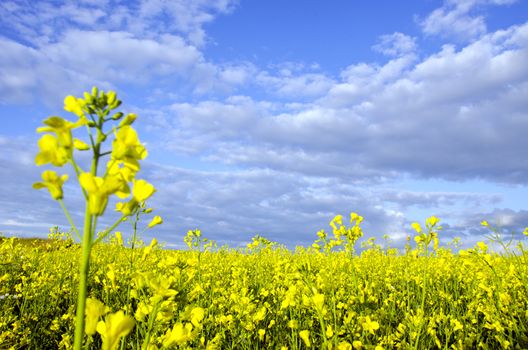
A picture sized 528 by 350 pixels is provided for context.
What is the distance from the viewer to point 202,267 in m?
7.55

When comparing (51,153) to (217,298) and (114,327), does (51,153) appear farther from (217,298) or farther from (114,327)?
(217,298)

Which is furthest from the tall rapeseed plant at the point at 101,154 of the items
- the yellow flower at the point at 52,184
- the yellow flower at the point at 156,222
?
the yellow flower at the point at 156,222

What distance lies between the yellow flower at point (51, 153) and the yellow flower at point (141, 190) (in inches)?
9.0

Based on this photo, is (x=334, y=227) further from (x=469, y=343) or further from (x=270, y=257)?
(x=270, y=257)

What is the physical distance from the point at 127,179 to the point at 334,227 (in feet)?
11.4

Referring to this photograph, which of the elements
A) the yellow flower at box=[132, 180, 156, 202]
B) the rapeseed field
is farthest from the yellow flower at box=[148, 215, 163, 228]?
the yellow flower at box=[132, 180, 156, 202]

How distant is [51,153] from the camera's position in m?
1.27

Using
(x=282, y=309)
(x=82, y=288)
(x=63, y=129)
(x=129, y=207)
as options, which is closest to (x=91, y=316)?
(x=82, y=288)

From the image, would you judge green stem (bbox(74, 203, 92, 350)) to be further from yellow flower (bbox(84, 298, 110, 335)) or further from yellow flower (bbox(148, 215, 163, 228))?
yellow flower (bbox(148, 215, 163, 228))

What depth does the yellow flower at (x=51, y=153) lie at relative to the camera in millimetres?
1263

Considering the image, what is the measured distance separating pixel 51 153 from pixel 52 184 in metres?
0.10

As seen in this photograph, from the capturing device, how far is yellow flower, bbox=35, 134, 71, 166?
4.14ft

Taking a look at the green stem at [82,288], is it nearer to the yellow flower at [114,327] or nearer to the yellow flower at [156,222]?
the yellow flower at [114,327]

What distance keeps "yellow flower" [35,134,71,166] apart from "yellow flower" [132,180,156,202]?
0.23 m
